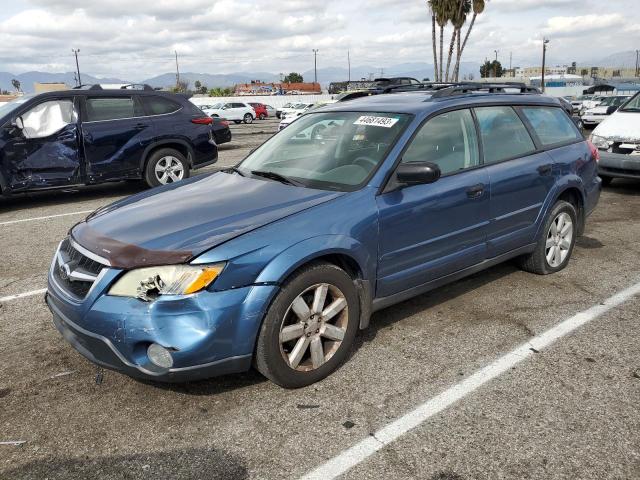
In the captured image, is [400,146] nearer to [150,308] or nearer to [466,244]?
[466,244]

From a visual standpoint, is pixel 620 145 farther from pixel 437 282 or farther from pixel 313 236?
pixel 313 236

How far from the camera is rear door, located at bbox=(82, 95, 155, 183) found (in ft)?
27.1

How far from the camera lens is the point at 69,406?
2.95 m

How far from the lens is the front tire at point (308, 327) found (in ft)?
9.37

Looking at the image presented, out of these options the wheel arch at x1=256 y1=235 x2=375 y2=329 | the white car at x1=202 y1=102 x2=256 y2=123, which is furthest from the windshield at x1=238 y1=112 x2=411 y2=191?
the white car at x1=202 y1=102 x2=256 y2=123

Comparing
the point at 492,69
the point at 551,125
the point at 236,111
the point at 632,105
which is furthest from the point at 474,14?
the point at 492,69

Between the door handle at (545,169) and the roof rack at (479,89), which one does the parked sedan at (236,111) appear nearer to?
the roof rack at (479,89)

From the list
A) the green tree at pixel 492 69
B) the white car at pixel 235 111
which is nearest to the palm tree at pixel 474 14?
the white car at pixel 235 111

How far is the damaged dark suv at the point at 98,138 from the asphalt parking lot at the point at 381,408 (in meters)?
4.19

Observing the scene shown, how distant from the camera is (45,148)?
7.90 meters

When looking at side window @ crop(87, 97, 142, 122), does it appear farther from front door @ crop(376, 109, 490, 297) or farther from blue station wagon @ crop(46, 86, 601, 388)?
front door @ crop(376, 109, 490, 297)

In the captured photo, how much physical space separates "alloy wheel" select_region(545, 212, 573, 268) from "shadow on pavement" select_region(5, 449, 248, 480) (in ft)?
11.3

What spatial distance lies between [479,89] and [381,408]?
9.45ft

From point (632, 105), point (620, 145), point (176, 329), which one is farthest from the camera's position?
point (632, 105)
